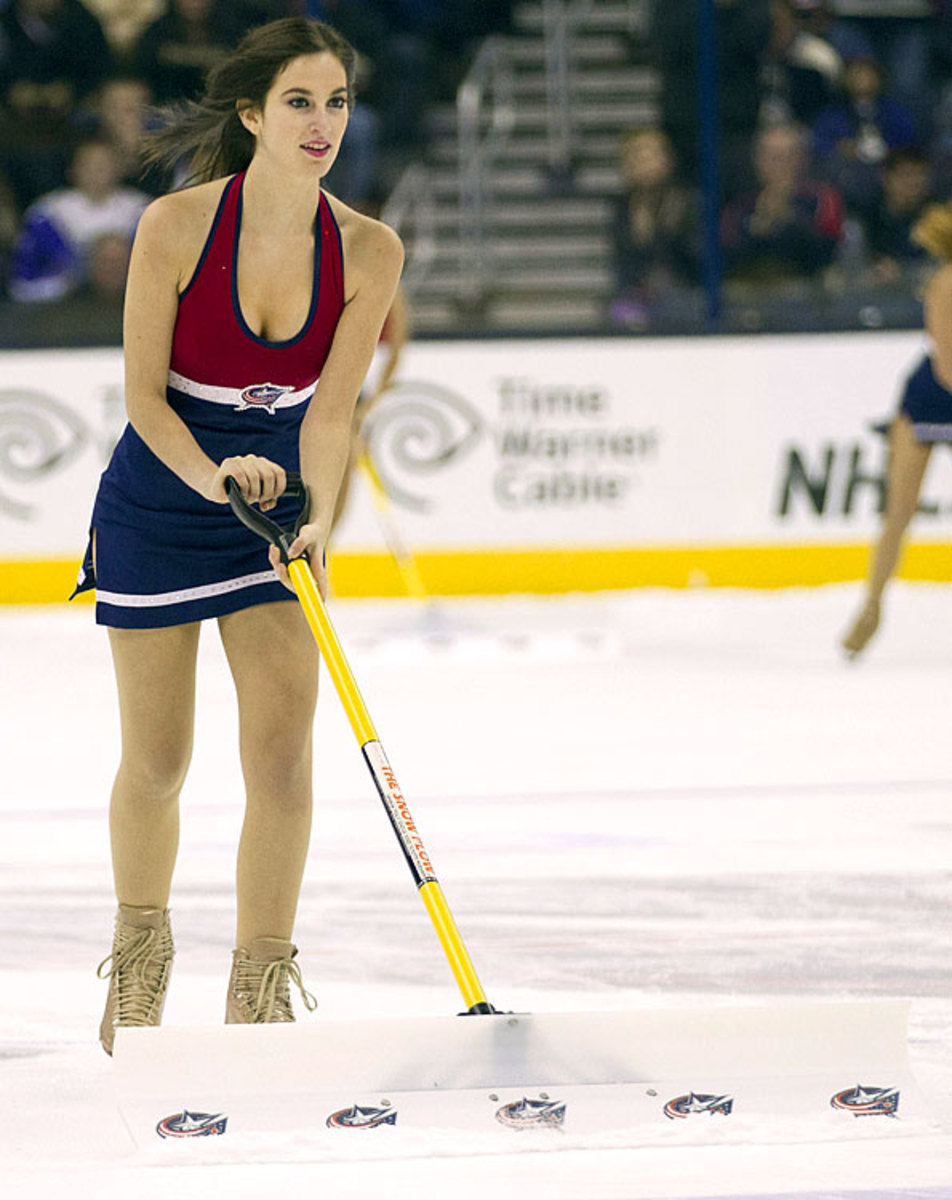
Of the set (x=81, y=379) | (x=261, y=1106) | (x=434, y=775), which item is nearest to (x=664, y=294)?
(x=81, y=379)

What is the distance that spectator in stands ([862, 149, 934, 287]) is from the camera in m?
9.13

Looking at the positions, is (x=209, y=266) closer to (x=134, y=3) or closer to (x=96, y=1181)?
(x=96, y=1181)

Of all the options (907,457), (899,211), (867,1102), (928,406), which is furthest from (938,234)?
(867,1102)

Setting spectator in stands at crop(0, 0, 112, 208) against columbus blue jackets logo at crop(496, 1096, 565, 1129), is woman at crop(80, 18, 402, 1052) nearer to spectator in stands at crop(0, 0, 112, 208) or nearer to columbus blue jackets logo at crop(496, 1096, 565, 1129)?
columbus blue jackets logo at crop(496, 1096, 565, 1129)

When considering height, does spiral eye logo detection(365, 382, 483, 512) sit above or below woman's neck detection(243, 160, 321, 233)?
below

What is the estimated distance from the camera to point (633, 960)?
3373mm

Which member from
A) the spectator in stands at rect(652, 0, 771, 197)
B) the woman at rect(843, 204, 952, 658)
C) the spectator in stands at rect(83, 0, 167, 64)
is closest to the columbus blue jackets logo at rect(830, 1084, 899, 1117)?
the woman at rect(843, 204, 952, 658)

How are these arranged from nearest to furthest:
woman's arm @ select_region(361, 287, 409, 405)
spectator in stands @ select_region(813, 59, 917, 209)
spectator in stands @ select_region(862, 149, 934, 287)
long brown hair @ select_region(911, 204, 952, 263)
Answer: long brown hair @ select_region(911, 204, 952, 263) < woman's arm @ select_region(361, 287, 409, 405) < spectator in stands @ select_region(862, 149, 934, 287) < spectator in stands @ select_region(813, 59, 917, 209)

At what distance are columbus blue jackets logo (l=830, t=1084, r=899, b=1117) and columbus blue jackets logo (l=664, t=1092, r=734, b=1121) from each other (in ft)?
0.38

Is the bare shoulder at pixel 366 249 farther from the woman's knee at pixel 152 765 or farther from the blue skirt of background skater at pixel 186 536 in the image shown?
the woman's knee at pixel 152 765

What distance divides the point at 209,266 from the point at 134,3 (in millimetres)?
7336

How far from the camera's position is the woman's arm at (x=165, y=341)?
8.73 feet

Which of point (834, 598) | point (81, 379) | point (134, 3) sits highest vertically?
point (134, 3)

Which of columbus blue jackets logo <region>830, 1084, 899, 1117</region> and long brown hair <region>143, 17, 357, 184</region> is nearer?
columbus blue jackets logo <region>830, 1084, 899, 1117</region>
